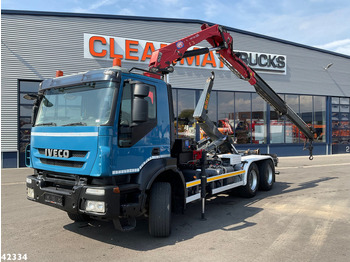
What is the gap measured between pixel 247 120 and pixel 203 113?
43.7ft

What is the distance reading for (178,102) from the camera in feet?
58.3

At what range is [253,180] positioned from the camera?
8.20 metres

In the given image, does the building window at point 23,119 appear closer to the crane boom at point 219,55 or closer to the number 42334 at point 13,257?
the crane boom at point 219,55

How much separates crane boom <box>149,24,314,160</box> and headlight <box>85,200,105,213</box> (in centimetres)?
285

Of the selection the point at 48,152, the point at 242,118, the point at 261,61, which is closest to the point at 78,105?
the point at 48,152

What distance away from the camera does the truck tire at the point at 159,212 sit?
15.3 ft

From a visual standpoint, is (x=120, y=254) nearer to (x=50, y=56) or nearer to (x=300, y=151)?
(x=50, y=56)

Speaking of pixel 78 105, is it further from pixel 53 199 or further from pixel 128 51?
pixel 128 51

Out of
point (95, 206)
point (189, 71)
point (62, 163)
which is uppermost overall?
point (189, 71)

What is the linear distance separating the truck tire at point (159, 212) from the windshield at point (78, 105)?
154cm

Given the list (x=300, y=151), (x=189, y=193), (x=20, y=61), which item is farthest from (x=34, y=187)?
(x=300, y=151)

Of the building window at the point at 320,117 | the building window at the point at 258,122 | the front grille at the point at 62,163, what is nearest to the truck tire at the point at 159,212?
the front grille at the point at 62,163

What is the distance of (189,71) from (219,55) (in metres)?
10.0

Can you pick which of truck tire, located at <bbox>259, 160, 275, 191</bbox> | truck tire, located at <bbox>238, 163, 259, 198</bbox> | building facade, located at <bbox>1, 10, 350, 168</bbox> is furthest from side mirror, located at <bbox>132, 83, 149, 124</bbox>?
truck tire, located at <bbox>259, 160, 275, 191</bbox>
